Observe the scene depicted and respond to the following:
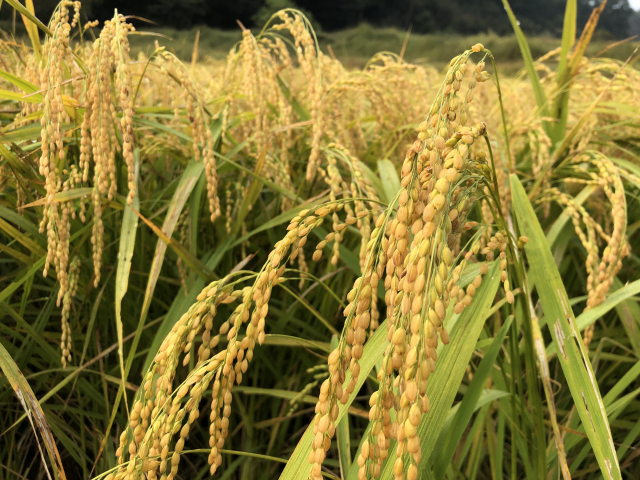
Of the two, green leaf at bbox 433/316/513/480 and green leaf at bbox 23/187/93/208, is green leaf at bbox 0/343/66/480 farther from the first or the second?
green leaf at bbox 433/316/513/480

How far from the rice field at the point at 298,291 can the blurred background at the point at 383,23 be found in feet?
37.2

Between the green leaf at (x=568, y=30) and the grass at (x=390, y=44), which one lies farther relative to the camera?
the grass at (x=390, y=44)

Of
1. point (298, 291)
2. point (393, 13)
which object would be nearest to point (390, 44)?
point (393, 13)

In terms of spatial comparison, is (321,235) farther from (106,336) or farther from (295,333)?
(106,336)

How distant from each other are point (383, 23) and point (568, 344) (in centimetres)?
3610

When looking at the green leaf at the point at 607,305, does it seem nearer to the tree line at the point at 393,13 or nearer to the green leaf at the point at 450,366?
the green leaf at the point at 450,366

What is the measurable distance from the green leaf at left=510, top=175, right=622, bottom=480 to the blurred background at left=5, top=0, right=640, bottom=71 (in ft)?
40.0

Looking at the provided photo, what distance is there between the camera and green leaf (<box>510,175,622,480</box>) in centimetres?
60

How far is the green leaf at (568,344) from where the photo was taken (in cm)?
60

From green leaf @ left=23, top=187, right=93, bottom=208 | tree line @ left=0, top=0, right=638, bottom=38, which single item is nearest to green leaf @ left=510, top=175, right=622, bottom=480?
green leaf @ left=23, top=187, right=93, bottom=208

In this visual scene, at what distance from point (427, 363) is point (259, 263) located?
3.80 ft

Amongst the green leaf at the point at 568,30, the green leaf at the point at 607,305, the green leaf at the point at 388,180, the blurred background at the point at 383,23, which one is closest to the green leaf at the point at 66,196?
the green leaf at the point at 388,180

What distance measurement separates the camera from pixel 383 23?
3278 cm

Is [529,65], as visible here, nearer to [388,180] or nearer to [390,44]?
[388,180]
